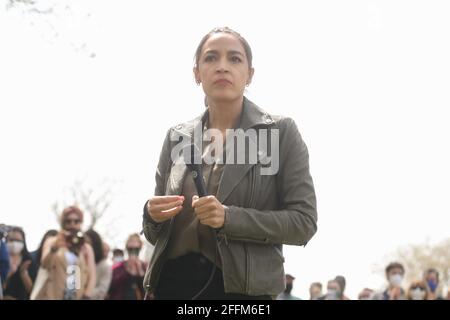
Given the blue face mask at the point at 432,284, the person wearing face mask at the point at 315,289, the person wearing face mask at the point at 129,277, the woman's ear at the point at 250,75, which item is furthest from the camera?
the person wearing face mask at the point at 315,289

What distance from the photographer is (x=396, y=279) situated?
45.7 feet

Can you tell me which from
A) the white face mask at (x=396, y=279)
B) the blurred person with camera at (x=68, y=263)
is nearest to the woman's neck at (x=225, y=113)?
the blurred person with camera at (x=68, y=263)

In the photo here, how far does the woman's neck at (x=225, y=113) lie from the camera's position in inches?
138

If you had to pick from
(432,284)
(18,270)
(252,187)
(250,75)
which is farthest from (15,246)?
(432,284)

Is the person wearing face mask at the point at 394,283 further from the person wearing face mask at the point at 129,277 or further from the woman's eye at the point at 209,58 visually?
the woman's eye at the point at 209,58

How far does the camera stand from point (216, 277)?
325cm

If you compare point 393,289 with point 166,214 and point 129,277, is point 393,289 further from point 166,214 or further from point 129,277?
point 166,214

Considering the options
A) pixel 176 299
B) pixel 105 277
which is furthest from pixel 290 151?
pixel 105 277

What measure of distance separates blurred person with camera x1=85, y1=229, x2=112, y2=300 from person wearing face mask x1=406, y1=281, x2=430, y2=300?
19.8 ft

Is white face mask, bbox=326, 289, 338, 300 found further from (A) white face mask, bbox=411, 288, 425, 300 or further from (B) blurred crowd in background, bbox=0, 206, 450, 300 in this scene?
(B) blurred crowd in background, bbox=0, 206, 450, 300

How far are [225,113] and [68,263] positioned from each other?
6.45 meters

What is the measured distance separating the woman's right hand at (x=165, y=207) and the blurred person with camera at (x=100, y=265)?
7233 millimetres

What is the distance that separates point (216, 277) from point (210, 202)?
363 mm
